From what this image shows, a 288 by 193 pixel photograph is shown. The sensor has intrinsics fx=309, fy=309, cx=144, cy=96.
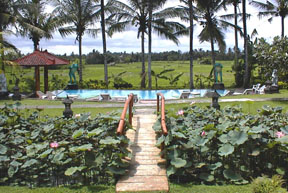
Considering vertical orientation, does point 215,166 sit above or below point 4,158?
below

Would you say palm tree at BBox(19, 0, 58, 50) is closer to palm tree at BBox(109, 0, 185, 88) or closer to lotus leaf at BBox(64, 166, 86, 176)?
palm tree at BBox(109, 0, 185, 88)

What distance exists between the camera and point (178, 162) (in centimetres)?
467

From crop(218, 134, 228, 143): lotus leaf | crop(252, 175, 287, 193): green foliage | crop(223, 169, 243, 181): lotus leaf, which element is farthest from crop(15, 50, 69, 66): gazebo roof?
crop(252, 175, 287, 193): green foliage

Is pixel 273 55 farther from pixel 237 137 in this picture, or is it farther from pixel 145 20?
pixel 237 137

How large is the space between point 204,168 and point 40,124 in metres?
3.37

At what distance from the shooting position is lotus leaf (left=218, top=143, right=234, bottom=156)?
15.0 feet

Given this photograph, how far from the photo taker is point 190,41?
19609 mm

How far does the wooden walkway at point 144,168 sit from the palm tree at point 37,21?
15.3 metres

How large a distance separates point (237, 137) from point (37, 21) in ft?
64.4

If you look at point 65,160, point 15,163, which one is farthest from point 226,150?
point 15,163

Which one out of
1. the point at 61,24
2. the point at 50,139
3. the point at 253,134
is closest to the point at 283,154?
the point at 253,134

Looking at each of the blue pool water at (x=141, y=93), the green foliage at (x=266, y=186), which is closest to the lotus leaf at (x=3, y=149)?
the green foliage at (x=266, y=186)

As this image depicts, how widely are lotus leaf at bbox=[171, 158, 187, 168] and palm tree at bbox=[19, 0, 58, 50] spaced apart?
16854mm

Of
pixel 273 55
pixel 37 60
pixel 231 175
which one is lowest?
pixel 231 175
